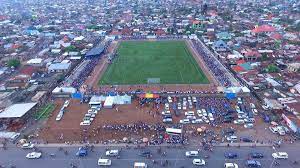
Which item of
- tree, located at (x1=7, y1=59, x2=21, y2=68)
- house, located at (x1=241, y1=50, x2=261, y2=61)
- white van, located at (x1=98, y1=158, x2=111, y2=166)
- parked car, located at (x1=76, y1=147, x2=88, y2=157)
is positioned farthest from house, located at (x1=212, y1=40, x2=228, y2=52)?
white van, located at (x1=98, y1=158, x2=111, y2=166)

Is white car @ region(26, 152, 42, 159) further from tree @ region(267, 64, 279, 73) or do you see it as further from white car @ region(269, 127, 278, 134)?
tree @ region(267, 64, 279, 73)

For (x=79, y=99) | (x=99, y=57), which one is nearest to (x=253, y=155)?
(x=79, y=99)

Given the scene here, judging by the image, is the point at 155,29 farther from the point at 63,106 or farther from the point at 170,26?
the point at 63,106

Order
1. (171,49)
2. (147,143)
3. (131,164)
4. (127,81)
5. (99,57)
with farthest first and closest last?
(171,49) → (99,57) → (127,81) → (147,143) → (131,164)

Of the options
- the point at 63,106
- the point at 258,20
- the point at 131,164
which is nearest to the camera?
the point at 131,164

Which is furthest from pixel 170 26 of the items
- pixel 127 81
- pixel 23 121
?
pixel 23 121

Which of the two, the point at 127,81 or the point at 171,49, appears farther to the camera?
the point at 171,49

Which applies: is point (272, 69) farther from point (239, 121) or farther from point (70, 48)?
point (70, 48)
